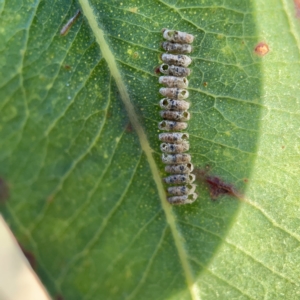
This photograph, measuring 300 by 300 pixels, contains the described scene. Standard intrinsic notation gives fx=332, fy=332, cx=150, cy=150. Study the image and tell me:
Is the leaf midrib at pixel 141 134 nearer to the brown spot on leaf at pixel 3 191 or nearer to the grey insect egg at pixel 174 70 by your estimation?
the grey insect egg at pixel 174 70

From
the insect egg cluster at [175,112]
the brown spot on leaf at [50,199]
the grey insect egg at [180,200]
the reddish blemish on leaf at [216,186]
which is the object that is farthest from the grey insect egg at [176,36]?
the brown spot on leaf at [50,199]

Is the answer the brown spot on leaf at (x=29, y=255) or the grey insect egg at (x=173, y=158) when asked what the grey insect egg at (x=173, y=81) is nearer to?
the grey insect egg at (x=173, y=158)

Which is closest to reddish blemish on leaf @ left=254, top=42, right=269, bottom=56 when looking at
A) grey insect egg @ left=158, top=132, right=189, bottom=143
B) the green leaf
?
the green leaf

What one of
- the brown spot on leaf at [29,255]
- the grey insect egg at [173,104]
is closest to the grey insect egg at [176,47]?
the grey insect egg at [173,104]

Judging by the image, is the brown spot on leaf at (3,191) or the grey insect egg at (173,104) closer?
the brown spot on leaf at (3,191)

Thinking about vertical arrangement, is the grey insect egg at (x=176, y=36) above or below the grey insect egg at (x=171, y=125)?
above

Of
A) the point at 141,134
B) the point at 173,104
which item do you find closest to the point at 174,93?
the point at 173,104

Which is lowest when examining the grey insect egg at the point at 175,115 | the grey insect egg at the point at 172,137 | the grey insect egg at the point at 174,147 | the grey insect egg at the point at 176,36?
the grey insect egg at the point at 174,147
